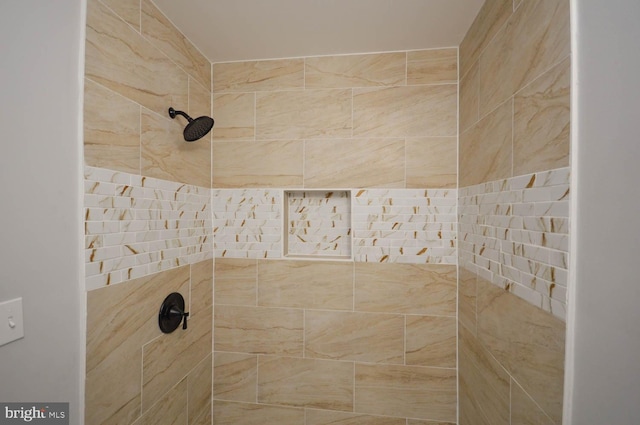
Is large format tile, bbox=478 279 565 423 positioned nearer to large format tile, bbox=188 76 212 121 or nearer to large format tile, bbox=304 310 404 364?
large format tile, bbox=304 310 404 364

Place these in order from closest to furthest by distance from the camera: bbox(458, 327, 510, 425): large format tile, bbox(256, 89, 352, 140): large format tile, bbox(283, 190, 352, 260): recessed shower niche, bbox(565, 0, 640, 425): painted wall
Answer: bbox(565, 0, 640, 425): painted wall → bbox(458, 327, 510, 425): large format tile → bbox(256, 89, 352, 140): large format tile → bbox(283, 190, 352, 260): recessed shower niche

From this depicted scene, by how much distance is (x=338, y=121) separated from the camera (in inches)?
60.9

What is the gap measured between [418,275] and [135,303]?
1.28m

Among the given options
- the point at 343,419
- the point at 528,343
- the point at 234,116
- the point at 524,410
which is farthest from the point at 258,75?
the point at 343,419

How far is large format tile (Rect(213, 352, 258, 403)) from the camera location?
5.25 ft

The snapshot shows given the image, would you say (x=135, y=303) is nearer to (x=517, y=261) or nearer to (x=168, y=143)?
(x=168, y=143)

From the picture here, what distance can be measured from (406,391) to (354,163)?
4.01 ft

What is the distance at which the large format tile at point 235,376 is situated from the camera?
160 cm

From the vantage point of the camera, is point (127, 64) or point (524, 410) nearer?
point (524, 410)

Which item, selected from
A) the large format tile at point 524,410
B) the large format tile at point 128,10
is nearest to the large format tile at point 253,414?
the large format tile at point 524,410

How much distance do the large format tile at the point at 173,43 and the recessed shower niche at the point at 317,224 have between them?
0.79m

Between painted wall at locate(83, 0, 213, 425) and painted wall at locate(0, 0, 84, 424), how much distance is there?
0.04 m

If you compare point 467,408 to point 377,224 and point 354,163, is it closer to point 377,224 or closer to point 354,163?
point 377,224

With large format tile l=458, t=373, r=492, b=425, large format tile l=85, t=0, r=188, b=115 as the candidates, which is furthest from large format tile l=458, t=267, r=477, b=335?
large format tile l=85, t=0, r=188, b=115
